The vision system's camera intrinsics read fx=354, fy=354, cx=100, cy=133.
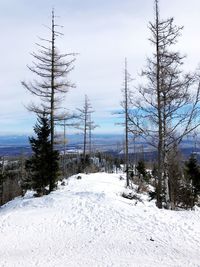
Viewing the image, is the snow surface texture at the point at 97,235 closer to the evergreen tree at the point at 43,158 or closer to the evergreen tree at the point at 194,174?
the evergreen tree at the point at 43,158

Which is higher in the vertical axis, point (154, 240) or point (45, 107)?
point (45, 107)

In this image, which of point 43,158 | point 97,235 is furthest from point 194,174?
point 97,235

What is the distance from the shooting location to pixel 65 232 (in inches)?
479

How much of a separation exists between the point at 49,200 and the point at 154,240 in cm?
746

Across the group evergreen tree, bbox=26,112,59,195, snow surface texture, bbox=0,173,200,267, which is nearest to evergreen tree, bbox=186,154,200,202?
evergreen tree, bbox=26,112,59,195

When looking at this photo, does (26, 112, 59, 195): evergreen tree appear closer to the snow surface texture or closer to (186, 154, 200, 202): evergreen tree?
the snow surface texture

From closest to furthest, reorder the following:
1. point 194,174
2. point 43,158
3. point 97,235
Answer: point 97,235 < point 43,158 < point 194,174

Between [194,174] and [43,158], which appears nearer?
[43,158]

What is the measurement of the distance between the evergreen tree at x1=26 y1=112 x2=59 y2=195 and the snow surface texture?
812 cm

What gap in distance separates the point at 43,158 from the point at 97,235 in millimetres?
14459

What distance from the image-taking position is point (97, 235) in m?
11.7

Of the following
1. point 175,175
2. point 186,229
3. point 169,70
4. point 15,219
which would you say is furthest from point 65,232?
point 175,175

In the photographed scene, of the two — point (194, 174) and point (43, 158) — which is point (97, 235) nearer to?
point (43, 158)

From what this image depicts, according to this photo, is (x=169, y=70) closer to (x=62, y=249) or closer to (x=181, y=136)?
(x=181, y=136)
